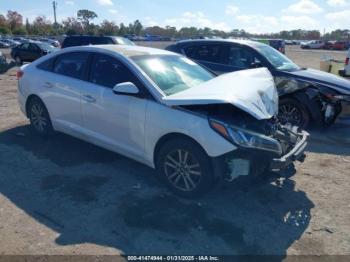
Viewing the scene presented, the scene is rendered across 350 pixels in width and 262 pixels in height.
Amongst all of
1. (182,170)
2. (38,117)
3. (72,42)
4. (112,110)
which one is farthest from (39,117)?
(72,42)

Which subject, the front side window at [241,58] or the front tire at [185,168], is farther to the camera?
the front side window at [241,58]

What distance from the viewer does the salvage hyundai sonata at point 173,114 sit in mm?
3863

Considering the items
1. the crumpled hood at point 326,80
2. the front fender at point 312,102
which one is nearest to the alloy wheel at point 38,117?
the front fender at point 312,102

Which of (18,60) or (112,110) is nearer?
(112,110)

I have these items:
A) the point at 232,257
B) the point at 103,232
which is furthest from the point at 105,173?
the point at 232,257

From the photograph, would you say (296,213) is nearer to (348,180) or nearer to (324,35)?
(348,180)

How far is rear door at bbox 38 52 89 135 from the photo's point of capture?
17.1ft

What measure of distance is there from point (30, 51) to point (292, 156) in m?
20.0

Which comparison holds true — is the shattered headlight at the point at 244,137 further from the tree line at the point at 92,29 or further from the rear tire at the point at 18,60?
the tree line at the point at 92,29

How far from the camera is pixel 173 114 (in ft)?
13.4

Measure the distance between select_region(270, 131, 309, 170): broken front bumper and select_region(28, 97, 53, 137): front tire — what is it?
12.3 feet

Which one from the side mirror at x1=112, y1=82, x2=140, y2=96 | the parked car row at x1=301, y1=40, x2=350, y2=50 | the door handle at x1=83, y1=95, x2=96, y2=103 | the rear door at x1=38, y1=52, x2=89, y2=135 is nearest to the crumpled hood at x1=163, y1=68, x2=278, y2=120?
the side mirror at x1=112, y1=82, x2=140, y2=96

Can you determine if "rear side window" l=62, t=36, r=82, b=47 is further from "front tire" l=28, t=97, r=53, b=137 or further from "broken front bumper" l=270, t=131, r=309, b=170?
"broken front bumper" l=270, t=131, r=309, b=170

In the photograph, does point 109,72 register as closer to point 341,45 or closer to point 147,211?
point 147,211
